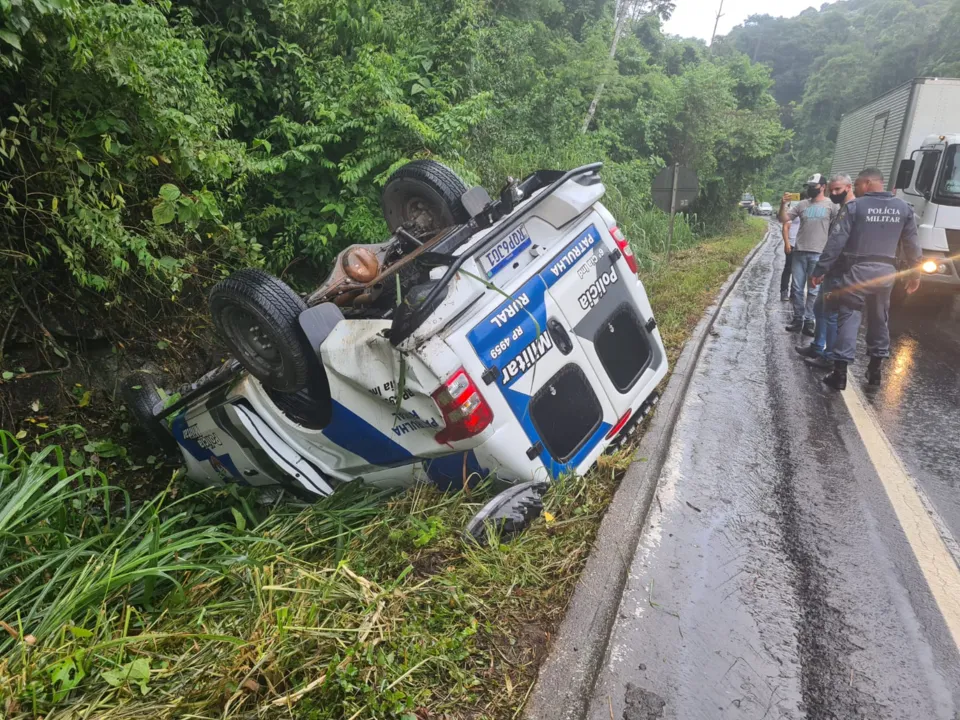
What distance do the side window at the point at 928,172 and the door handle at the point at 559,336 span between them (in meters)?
7.97

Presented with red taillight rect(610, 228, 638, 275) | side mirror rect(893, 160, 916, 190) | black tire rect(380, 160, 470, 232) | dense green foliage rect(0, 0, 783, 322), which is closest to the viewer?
red taillight rect(610, 228, 638, 275)

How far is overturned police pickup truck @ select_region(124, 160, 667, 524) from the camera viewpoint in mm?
2787

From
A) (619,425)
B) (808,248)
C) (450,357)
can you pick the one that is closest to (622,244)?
(619,425)

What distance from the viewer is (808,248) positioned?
283 inches

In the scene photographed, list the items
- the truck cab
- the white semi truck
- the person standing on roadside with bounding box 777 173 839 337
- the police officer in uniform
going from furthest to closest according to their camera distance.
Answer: the white semi truck, the truck cab, the person standing on roadside with bounding box 777 173 839 337, the police officer in uniform

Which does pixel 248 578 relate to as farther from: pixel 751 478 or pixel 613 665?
pixel 751 478

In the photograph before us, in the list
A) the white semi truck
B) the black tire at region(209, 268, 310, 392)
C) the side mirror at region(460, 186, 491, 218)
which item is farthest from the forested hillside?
the black tire at region(209, 268, 310, 392)

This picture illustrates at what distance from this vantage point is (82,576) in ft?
7.29

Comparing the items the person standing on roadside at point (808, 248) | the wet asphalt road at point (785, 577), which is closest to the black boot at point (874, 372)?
the wet asphalt road at point (785, 577)

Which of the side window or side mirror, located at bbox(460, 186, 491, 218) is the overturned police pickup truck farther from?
the side window

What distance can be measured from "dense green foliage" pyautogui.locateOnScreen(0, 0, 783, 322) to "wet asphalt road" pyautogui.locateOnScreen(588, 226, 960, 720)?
13.4 ft

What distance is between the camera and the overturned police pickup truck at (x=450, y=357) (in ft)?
9.14

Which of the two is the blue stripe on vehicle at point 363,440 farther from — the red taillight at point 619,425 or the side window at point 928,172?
the side window at point 928,172

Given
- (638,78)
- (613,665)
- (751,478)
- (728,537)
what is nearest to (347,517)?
(613,665)
